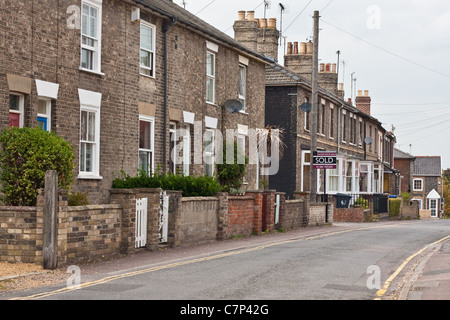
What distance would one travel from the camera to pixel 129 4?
64.4 feet

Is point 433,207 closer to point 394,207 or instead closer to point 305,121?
point 394,207

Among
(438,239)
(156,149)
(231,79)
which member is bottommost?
(438,239)

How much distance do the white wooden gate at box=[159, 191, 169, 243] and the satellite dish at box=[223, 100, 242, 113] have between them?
934cm

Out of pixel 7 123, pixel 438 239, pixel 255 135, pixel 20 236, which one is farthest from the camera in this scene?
pixel 255 135

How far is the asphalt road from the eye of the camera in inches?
377

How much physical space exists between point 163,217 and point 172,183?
1956 mm

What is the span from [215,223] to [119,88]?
4748 millimetres

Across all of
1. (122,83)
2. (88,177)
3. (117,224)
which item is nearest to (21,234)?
(117,224)

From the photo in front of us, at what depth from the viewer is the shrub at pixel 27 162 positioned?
514 inches

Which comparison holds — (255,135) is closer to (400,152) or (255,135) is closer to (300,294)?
(300,294)

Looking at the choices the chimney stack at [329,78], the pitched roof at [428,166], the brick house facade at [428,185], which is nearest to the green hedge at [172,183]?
the chimney stack at [329,78]

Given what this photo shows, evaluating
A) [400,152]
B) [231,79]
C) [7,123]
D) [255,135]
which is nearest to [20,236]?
[7,123]

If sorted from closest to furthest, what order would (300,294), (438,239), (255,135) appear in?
(300,294)
(438,239)
(255,135)

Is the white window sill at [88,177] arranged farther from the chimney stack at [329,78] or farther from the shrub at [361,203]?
the chimney stack at [329,78]
